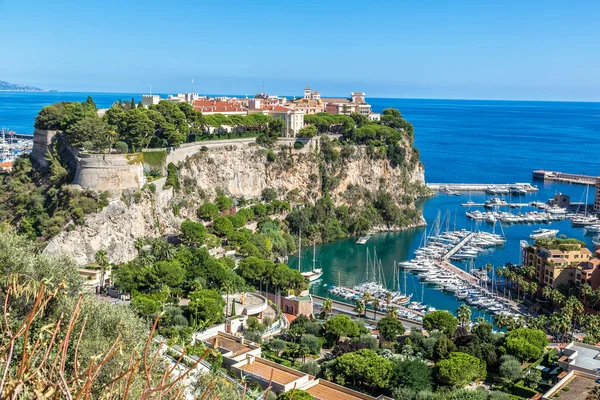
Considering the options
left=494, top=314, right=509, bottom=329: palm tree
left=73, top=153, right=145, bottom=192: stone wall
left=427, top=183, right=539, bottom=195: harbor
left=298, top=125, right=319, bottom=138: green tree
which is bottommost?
left=494, top=314, right=509, bottom=329: palm tree

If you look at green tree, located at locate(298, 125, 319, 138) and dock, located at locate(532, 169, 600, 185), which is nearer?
green tree, located at locate(298, 125, 319, 138)

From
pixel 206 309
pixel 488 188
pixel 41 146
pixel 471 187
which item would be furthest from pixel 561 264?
pixel 471 187

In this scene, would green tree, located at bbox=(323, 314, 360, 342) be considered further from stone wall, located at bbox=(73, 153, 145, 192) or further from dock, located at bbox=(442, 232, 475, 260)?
dock, located at bbox=(442, 232, 475, 260)

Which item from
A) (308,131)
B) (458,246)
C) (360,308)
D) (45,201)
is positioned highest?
(308,131)

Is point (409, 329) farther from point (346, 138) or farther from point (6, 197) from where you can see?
point (346, 138)

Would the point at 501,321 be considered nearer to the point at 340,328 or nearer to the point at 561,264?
the point at 340,328

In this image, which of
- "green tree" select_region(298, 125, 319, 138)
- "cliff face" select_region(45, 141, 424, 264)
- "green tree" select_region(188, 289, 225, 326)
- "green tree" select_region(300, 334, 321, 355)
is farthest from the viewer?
"green tree" select_region(298, 125, 319, 138)

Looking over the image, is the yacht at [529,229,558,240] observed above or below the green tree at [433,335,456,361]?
below

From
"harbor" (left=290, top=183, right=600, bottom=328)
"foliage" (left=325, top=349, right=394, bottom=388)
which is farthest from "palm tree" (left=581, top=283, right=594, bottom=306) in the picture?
"foliage" (left=325, top=349, right=394, bottom=388)
